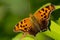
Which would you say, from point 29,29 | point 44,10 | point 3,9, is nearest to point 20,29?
point 29,29

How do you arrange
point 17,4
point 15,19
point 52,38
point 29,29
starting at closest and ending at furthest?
point 29,29, point 52,38, point 15,19, point 17,4

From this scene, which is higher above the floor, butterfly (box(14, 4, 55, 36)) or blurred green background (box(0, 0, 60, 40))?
blurred green background (box(0, 0, 60, 40))

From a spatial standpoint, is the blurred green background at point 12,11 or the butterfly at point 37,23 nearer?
the butterfly at point 37,23

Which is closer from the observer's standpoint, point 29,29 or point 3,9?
point 29,29

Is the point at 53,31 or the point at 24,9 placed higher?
the point at 24,9

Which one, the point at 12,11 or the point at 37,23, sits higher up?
the point at 12,11

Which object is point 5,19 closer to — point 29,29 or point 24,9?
point 24,9

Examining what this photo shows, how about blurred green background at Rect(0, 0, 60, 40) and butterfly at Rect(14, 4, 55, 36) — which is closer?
butterfly at Rect(14, 4, 55, 36)

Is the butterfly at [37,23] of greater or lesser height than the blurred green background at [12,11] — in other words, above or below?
below
